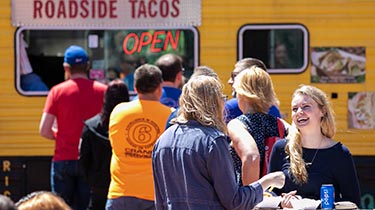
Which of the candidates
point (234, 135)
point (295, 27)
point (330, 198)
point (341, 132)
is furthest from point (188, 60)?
point (330, 198)

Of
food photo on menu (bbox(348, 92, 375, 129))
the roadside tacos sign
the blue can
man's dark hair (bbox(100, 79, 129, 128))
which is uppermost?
the roadside tacos sign

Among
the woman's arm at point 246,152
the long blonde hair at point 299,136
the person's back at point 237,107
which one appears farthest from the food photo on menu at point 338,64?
the woman's arm at point 246,152

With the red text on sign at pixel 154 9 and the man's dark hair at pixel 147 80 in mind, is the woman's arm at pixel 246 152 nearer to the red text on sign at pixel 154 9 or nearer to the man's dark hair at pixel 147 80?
the man's dark hair at pixel 147 80

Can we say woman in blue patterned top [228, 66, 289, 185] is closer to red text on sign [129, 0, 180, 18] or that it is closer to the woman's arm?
the woman's arm

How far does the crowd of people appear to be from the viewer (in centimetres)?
425

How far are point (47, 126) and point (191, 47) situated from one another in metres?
1.64

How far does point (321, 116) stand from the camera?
16.1 feet

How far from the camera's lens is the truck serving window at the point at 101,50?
8148mm

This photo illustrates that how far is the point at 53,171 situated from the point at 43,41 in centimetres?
140

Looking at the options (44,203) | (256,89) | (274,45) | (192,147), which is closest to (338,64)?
(274,45)

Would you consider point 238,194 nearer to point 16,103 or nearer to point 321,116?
point 321,116

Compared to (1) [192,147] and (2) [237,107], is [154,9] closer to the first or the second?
(2) [237,107]

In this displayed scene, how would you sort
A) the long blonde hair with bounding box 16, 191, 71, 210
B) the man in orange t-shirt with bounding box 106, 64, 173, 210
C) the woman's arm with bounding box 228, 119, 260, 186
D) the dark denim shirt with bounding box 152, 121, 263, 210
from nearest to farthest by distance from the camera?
the long blonde hair with bounding box 16, 191, 71, 210, the dark denim shirt with bounding box 152, 121, 263, 210, the woman's arm with bounding box 228, 119, 260, 186, the man in orange t-shirt with bounding box 106, 64, 173, 210

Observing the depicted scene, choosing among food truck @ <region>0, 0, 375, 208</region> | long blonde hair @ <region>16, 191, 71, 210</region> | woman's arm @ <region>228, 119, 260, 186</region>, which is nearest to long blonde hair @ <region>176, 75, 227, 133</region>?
woman's arm @ <region>228, 119, 260, 186</region>
